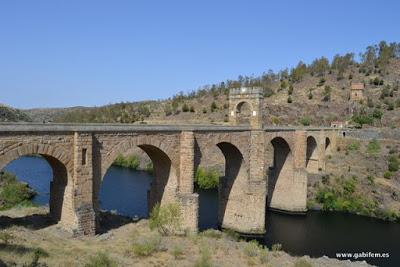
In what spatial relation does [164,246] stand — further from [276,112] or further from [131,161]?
[276,112]

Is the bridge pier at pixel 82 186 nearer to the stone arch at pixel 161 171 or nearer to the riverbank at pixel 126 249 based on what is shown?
the riverbank at pixel 126 249

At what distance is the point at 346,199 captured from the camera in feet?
112

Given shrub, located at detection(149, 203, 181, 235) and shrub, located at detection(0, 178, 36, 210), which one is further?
shrub, located at detection(0, 178, 36, 210)

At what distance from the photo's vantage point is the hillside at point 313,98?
58934 mm

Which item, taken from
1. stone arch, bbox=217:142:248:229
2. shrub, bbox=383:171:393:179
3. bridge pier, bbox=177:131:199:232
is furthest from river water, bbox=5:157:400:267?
bridge pier, bbox=177:131:199:232

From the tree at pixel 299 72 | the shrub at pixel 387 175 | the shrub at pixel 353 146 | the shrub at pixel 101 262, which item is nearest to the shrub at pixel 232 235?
the shrub at pixel 101 262

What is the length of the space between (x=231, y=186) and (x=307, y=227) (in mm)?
7394

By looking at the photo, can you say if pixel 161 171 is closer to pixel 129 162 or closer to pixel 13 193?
pixel 13 193

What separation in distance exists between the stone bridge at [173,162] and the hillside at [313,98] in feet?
83.4

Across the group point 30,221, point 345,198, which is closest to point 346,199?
point 345,198

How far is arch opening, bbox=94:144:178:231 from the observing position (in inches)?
779

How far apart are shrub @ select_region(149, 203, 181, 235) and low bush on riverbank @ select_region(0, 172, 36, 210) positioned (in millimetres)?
13393

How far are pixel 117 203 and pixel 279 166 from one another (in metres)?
13.4

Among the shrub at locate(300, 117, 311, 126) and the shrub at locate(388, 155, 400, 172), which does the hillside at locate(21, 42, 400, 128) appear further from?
the shrub at locate(388, 155, 400, 172)
